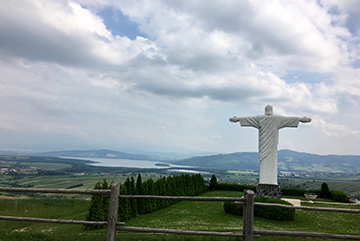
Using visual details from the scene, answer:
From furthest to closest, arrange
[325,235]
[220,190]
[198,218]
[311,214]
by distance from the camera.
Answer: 1. [220,190]
2. [311,214]
3. [198,218]
4. [325,235]

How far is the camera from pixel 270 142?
51.3ft

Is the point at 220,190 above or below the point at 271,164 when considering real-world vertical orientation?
below

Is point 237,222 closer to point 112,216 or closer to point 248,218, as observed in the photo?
point 248,218

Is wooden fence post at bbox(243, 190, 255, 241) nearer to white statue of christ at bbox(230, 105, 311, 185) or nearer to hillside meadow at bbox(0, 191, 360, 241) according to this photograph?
hillside meadow at bbox(0, 191, 360, 241)

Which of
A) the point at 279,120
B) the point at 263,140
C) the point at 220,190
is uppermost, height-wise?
the point at 279,120

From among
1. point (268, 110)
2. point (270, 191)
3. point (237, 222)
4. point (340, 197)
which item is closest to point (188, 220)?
point (237, 222)

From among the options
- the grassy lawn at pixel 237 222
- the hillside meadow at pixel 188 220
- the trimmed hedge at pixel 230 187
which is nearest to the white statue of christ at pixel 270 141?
the grassy lawn at pixel 237 222

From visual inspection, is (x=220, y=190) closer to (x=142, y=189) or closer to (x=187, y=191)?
(x=187, y=191)

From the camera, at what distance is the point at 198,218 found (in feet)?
42.1

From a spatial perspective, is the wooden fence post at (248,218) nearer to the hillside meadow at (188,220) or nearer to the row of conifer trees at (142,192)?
the hillside meadow at (188,220)

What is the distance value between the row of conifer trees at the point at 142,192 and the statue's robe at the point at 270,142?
7.17 m

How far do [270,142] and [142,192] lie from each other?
8.75 meters

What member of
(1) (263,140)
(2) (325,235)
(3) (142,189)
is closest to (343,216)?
(1) (263,140)

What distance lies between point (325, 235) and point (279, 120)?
10.4m
